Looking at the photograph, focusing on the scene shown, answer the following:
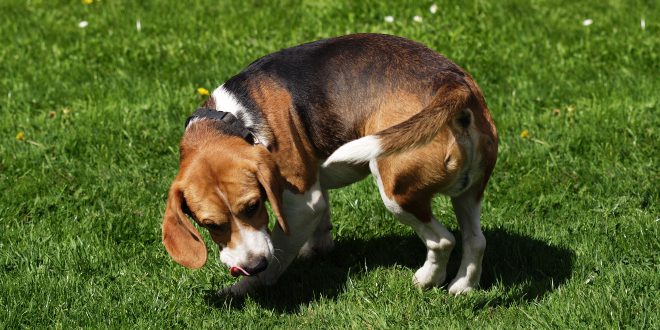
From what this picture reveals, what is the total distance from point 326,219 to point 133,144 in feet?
6.24

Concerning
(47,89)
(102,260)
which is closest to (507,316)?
(102,260)

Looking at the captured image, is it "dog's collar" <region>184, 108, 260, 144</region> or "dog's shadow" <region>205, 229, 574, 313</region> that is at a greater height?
"dog's collar" <region>184, 108, 260, 144</region>

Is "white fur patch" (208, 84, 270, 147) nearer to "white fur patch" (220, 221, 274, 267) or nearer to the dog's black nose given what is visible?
"white fur patch" (220, 221, 274, 267)

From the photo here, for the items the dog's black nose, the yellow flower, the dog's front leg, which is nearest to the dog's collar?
the dog's front leg

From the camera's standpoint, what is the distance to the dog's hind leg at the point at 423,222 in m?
5.00

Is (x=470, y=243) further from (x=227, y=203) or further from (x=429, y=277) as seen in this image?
(x=227, y=203)

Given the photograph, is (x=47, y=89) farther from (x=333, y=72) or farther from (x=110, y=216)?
(x=333, y=72)

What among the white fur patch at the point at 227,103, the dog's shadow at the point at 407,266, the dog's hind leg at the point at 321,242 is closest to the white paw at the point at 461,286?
the dog's shadow at the point at 407,266

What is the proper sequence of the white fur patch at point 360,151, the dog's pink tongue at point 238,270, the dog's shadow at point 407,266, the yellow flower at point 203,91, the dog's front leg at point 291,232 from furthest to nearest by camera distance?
the yellow flower at point 203,91, the dog's shadow at point 407,266, the dog's front leg at point 291,232, the dog's pink tongue at point 238,270, the white fur patch at point 360,151

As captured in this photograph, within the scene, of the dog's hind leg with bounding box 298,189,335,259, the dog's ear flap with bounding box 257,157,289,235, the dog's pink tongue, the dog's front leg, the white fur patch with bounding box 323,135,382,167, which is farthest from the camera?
the dog's hind leg with bounding box 298,189,335,259

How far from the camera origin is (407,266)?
18.5ft

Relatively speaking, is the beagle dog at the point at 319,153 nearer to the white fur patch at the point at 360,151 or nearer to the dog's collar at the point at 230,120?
the dog's collar at the point at 230,120

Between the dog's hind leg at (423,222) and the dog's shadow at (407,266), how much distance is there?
30 centimetres

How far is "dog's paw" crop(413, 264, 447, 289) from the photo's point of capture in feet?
17.3
